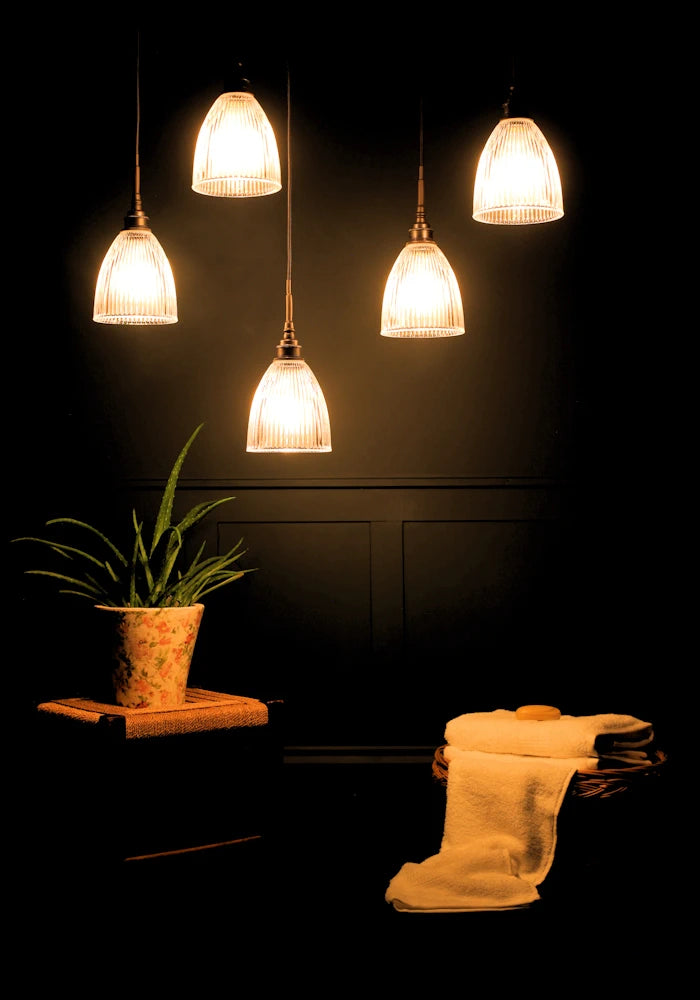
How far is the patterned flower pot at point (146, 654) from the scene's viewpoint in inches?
111

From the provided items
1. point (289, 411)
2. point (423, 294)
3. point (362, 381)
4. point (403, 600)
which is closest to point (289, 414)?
point (289, 411)

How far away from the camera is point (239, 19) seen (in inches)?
146

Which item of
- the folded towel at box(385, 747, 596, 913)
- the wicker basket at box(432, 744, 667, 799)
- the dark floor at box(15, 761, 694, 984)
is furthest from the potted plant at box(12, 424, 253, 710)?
the wicker basket at box(432, 744, 667, 799)

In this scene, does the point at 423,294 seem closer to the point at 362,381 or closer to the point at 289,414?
the point at 289,414

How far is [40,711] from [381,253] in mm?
1823

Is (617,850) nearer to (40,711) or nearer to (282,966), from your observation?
(282,966)

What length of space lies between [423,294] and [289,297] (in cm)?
40

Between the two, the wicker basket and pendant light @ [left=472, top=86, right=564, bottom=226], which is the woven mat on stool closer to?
the wicker basket

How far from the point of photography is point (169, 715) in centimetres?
280

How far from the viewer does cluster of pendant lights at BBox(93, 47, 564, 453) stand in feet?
9.24

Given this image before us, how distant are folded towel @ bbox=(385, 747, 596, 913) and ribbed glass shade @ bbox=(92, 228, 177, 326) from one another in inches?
58.0

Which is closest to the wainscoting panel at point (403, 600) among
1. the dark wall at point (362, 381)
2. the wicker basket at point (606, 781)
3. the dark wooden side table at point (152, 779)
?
the dark wall at point (362, 381)

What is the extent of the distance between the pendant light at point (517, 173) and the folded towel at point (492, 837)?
4.61ft

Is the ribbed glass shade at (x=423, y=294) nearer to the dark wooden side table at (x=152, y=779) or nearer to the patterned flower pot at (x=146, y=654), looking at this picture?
the patterned flower pot at (x=146, y=654)
